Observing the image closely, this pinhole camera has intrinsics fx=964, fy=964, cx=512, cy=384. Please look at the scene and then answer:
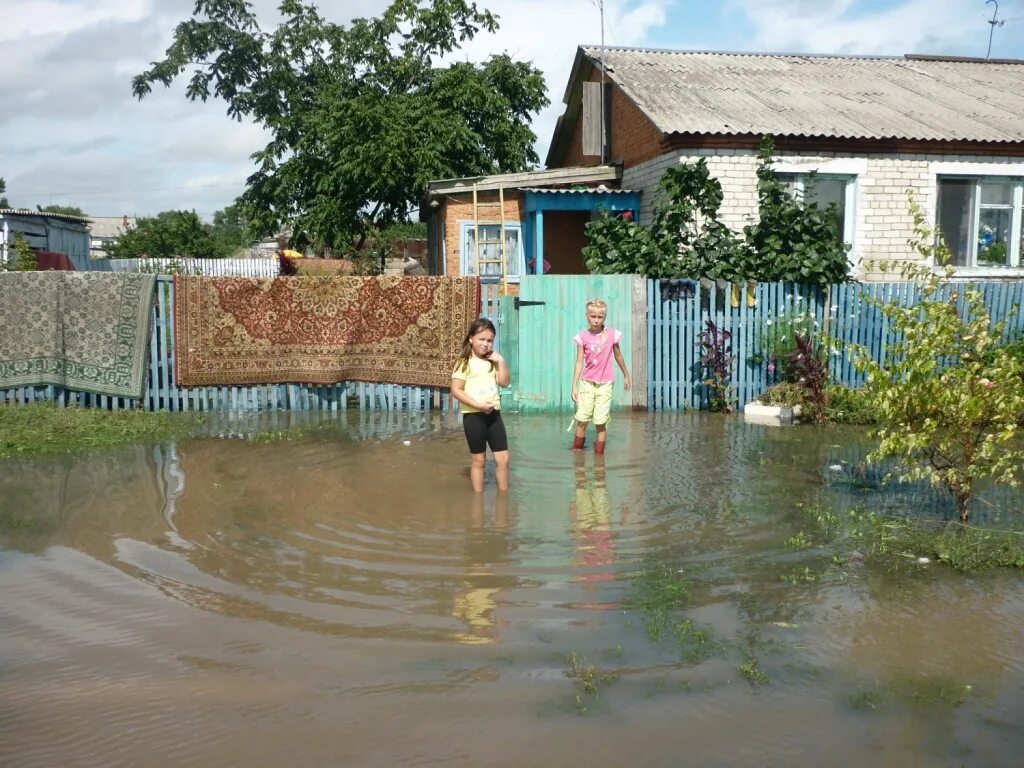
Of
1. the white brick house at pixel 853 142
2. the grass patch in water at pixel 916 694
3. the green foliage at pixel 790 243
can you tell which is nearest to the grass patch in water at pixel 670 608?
the grass patch in water at pixel 916 694

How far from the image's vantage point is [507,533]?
6.30m

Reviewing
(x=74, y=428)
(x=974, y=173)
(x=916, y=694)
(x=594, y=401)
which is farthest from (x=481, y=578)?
(x=974, y=173)

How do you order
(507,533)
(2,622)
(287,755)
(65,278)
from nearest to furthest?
(287,755) < (2,622) < (507,533) < (65,278)

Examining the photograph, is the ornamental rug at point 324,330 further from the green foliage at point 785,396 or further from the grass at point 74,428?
the green foliage at point 785,396

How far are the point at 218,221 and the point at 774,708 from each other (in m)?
86.0

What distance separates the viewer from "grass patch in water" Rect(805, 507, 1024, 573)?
219 inches

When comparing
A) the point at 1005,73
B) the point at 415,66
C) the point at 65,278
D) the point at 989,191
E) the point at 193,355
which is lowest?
the point at 193,355

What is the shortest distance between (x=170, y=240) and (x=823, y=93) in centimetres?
2556

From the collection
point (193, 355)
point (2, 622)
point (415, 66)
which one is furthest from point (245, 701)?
point (415, 66)

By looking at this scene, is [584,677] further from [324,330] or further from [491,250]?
[491,250]

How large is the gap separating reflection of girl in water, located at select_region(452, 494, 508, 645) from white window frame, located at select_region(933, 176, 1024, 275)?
1199cm

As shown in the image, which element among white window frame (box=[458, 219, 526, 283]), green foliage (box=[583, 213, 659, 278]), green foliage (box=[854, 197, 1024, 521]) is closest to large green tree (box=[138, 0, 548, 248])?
white window frame (box=[458, 219, 526, 283])

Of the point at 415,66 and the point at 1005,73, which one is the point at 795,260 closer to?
the point at 1005,73

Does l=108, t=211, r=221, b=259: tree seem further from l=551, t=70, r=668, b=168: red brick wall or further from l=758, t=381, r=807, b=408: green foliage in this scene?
l=758, t=381, r=807, b=408: green foliage
